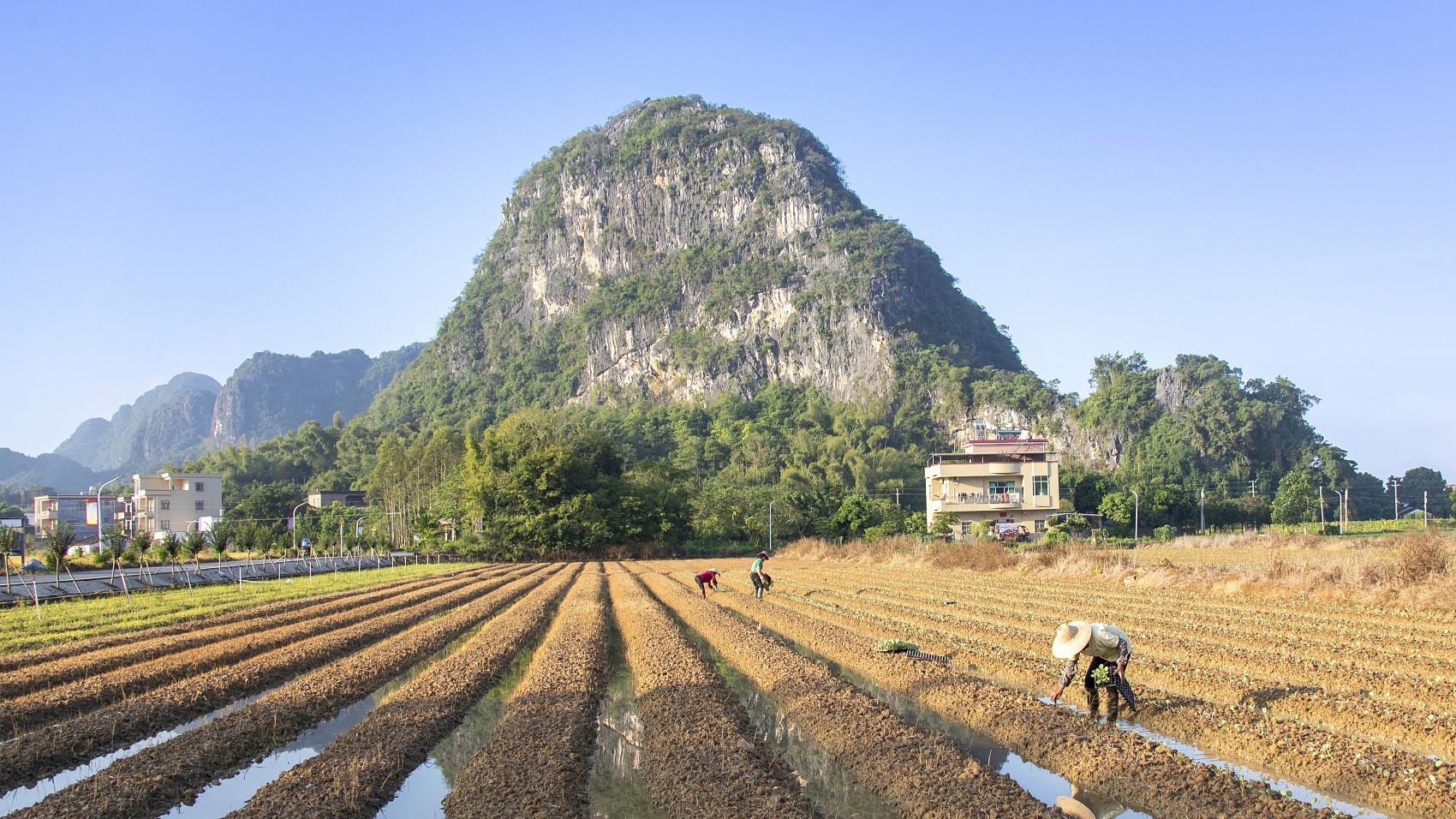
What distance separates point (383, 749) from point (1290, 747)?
9348 mm

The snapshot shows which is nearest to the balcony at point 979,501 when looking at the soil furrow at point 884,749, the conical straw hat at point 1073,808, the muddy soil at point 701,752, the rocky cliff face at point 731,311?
the soil furrow at point 884,749

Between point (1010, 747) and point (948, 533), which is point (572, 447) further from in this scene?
point (1010, 747)

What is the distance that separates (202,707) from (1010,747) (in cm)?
1051

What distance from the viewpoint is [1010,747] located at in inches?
414

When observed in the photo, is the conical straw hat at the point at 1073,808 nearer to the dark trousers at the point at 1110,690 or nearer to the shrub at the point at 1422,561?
the dark trousers at the point at 1110,690

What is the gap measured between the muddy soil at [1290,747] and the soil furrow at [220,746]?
9.39 meters

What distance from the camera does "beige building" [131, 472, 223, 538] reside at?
4141 inches

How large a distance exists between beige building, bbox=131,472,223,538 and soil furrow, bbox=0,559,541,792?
325 ft

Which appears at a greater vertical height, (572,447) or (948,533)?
(572,447)

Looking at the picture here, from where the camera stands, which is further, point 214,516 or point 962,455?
point 214,516

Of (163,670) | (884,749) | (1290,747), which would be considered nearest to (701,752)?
(884,749)

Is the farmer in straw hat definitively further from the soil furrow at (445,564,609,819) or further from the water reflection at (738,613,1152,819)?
the soil furrow at (445,564,609,819)

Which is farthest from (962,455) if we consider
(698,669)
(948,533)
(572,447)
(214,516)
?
(214,516)

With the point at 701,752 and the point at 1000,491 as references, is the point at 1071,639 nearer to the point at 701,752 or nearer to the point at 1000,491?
the point at 701,752
